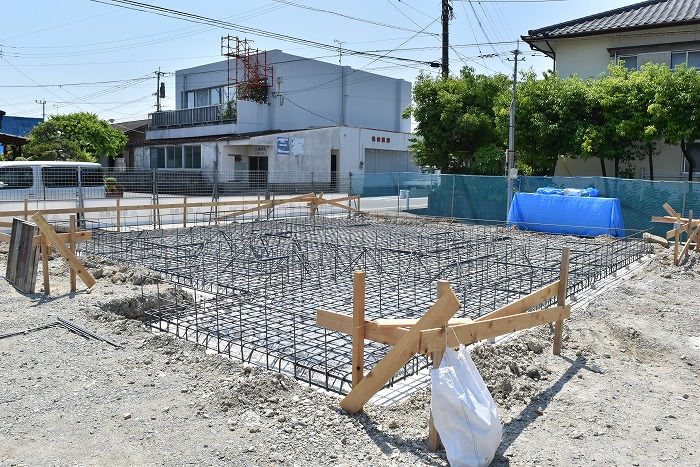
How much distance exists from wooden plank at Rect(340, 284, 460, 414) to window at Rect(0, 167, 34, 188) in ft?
50.5

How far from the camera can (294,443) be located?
4.40m

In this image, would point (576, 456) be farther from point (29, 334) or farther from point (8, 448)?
point (29, 334)

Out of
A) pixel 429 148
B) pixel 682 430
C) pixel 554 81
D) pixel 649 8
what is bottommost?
pixel 682 430

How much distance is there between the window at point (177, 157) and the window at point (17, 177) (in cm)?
1827

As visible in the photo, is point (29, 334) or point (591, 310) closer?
point (29, 334)

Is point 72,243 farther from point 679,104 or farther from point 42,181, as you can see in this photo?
point 679,104

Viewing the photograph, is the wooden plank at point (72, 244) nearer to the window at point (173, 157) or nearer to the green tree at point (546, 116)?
the green tree at point (546, 116)

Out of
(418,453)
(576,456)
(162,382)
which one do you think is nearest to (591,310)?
(576,456)

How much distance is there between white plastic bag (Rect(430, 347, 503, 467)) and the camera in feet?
13.2

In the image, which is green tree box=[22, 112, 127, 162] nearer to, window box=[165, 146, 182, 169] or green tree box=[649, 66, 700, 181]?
window box=[165, 146, 182, 169]

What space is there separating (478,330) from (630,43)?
20.3m

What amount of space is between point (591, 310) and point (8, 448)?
282 inches

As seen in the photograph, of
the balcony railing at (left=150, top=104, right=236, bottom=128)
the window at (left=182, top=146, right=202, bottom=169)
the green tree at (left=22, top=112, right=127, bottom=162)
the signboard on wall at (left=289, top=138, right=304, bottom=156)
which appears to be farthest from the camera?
the balcony railing at (left=150, top=104, right=236, bottom=128)

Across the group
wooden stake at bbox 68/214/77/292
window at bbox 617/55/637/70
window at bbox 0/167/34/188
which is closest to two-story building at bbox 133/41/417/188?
window at bbox 0/167/34/188
